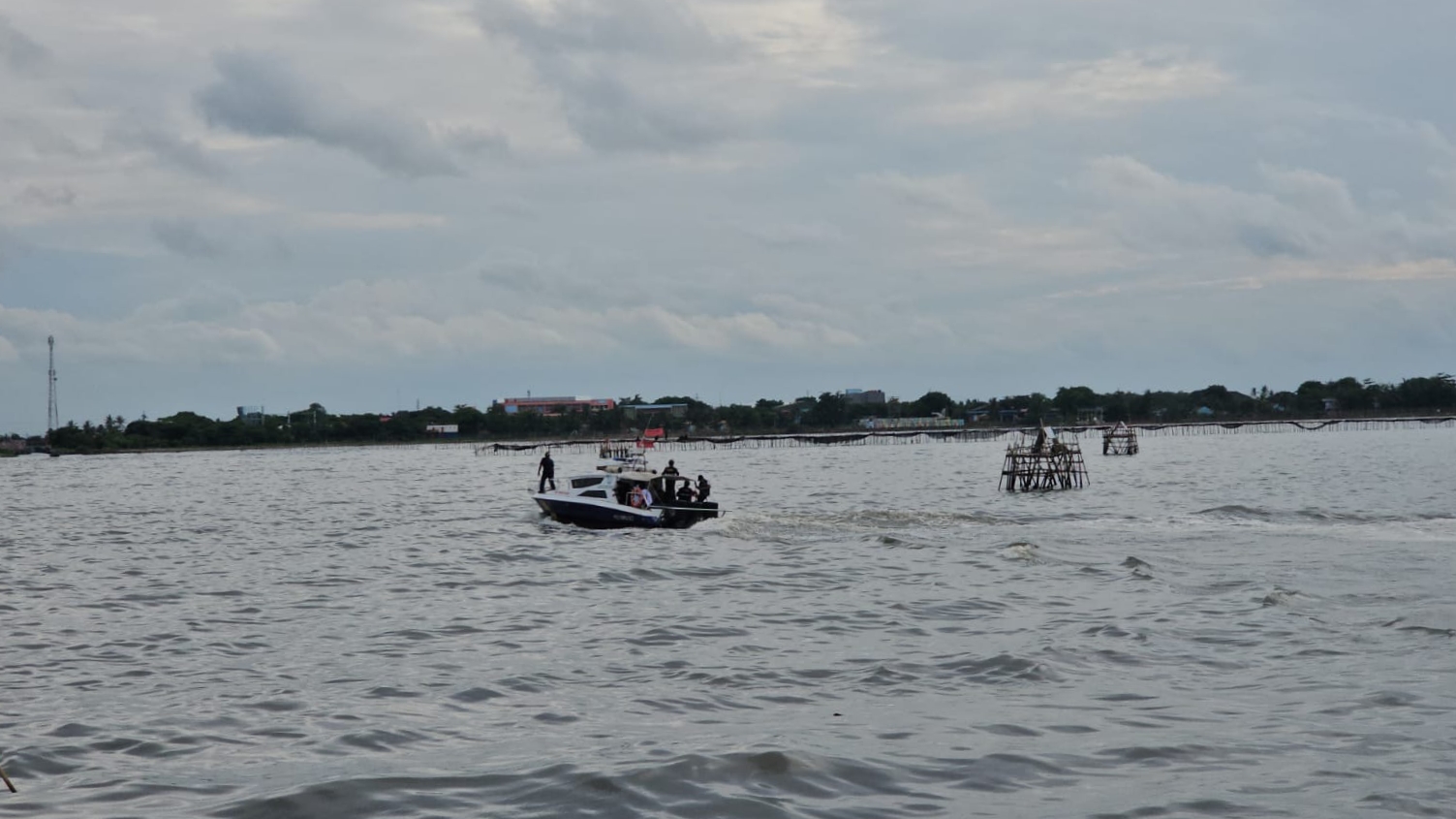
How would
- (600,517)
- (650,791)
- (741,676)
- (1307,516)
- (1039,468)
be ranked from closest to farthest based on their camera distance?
(650,791)
(741,676)
(1307,516)
(600,517)
(1039,468)

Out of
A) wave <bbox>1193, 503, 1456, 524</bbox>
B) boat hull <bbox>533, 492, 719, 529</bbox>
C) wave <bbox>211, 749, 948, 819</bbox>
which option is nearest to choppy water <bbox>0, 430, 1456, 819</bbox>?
wave <bbox>211, 749, 948, 819</bbox>

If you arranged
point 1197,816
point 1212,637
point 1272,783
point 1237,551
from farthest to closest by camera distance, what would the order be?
point 1237,551 → point 1212,637 → point 1272,783 → point 1197,816

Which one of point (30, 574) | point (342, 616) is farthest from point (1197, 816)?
point (30, 574)

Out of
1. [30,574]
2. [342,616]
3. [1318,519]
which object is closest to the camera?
[342,616]

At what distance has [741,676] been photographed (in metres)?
15.5

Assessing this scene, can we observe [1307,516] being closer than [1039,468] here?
Yes

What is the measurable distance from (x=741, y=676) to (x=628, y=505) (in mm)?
25200

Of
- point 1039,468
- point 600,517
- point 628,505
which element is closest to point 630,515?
point 628,505

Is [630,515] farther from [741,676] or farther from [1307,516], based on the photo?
[741,676]

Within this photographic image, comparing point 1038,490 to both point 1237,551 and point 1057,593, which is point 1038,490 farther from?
point 1057,593

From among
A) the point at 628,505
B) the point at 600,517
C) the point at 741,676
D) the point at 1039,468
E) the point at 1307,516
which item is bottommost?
the point at 741,676

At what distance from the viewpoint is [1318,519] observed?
3812 cm

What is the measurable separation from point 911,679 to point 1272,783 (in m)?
5.22

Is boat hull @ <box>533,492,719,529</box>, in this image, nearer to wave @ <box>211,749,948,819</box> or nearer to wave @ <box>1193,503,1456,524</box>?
wave @ <box>1193,503,1456,524</box>
